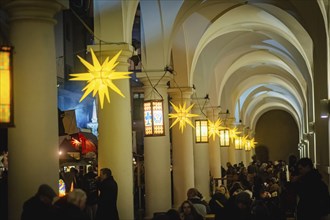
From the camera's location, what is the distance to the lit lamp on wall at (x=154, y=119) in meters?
16.6

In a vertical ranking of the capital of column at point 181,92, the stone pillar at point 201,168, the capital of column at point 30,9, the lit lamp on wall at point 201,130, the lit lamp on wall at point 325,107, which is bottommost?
the stone pillar at point 201,168

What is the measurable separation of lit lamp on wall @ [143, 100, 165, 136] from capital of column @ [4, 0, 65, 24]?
310 inches

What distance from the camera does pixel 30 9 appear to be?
879 cm

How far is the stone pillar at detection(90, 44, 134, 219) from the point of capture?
13.7m

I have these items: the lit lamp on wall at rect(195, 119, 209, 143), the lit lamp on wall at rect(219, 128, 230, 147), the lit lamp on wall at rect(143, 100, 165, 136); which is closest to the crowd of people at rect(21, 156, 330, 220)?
the lit lamp on wall at rect(143, 100, 165, 136)

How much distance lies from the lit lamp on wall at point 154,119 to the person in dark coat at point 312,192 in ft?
20.1

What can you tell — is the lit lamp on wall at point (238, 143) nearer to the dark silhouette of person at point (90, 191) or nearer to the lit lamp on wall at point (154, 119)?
the lit lamp on wall at point (154, 119)

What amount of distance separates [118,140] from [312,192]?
4618mm

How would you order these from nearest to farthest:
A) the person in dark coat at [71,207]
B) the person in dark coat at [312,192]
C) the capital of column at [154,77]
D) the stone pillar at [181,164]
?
the person in dark coat at [71,207], the person in dark coat at [312,192], the capital of column at [154,77], the stone pillar at [181,164]

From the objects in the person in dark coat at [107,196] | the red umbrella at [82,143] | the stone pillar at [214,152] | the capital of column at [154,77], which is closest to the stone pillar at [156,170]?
the capital of column at [154,77]

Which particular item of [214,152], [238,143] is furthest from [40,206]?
[238,143]

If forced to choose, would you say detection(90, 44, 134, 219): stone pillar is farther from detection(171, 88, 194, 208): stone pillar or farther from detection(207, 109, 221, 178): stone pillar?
detection(207, 109, 221, 178): stone pillar

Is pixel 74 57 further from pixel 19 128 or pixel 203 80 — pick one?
pixel 19 128

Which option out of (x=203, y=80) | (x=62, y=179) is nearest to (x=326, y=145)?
(x=62, y=179)
